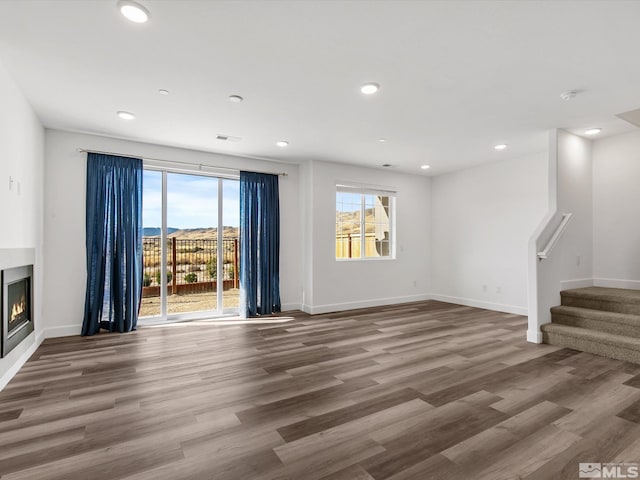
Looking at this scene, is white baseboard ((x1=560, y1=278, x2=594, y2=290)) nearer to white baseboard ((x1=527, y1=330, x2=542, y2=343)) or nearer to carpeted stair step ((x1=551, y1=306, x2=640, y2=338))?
carpeted stair step ((x1=551, y1=306, x2=640, y2=338))

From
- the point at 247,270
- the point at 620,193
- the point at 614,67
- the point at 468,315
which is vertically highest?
the point at 614,67

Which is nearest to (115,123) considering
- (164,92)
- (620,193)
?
(164,92)

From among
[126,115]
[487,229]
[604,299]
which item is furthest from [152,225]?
[604,299]

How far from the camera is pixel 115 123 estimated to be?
416 cm

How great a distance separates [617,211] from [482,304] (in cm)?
249

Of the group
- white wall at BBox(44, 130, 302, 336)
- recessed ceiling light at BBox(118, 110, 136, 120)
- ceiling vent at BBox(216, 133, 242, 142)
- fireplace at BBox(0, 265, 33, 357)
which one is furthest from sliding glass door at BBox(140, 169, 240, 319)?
fireplace at BBox(0, 265, 33, 357)

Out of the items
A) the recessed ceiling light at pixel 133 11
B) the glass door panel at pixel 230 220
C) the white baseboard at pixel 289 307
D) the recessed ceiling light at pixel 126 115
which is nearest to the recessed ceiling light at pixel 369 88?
the recessed ceiling light at pixel 133 11

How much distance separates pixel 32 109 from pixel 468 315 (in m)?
6.53

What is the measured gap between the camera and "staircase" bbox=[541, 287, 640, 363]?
3.52m

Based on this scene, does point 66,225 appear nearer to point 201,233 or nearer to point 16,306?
point 16,306

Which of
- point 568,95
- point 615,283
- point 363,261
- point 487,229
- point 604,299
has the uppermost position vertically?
point 568,95

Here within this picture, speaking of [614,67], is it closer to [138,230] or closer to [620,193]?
[620,193]

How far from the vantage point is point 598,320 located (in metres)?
3.93

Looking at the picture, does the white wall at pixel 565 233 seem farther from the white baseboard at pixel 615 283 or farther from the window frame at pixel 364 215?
the window frame at pixel 364 215
